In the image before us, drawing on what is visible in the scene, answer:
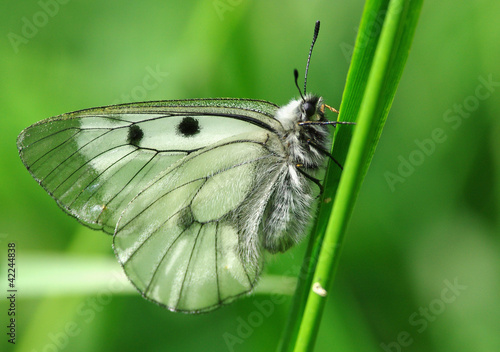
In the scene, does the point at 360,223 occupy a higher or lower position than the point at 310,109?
lower

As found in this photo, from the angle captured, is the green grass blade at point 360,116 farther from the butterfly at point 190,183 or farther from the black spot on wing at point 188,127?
the black spot on wing at point 188,127

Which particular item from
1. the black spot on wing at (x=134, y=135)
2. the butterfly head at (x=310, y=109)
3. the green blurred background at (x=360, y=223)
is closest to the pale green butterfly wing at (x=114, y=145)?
the black spot on wing at (x=134, y=135)

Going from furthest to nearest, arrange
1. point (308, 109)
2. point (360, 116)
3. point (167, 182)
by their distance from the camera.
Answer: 1. point (167, 182)
2. point (308, 109)
3. point (360, 116)

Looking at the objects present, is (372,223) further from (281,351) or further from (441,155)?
(281,351)

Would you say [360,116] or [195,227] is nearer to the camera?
[360,116]

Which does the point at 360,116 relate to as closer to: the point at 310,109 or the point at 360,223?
the point at 310,109

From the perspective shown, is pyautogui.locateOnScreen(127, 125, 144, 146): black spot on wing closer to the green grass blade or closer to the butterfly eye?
the butterfly eye

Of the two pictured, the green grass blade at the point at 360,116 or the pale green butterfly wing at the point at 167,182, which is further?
the pale green butterfly wing at the point at 167,182

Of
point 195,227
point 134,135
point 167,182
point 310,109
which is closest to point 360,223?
point 310,109
